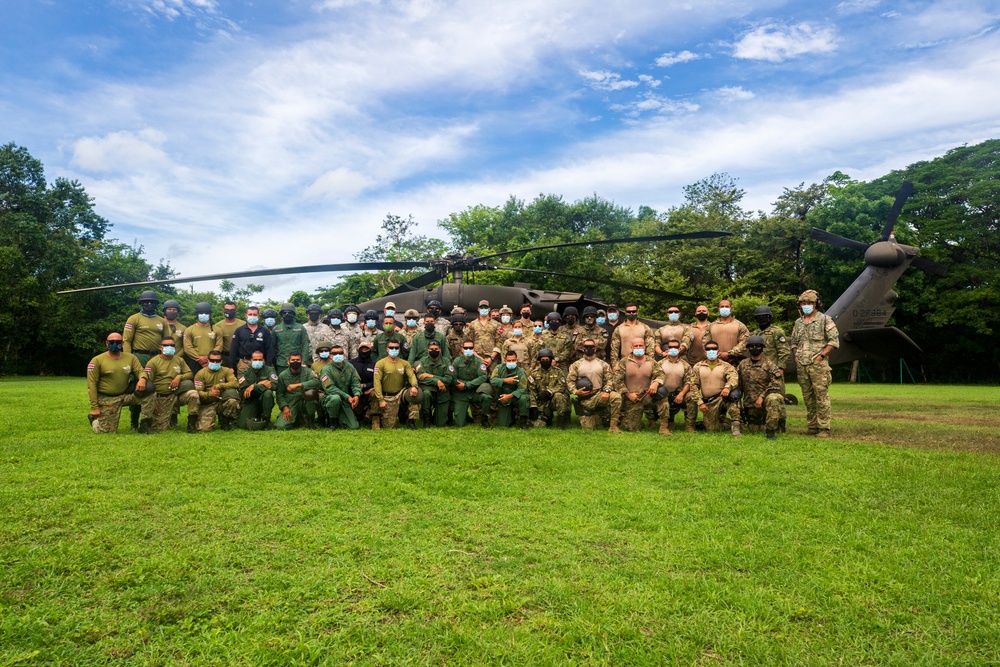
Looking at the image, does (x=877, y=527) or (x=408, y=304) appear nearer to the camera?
(x=877, y=527)

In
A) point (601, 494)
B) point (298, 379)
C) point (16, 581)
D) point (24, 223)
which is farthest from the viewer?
point (24, 223)

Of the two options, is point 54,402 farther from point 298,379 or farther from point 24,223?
point 24,223

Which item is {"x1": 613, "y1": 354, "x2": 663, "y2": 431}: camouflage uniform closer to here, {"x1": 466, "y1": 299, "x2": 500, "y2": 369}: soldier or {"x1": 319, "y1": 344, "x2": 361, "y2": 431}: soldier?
{"x1": 466, "y1": 299, "x2": 500, "y2": 369}: soldier

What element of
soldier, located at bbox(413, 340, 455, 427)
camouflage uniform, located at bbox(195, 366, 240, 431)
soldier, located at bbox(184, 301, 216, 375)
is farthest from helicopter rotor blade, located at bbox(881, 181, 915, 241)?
soldier, located at bbox(184, 301, 216, 375)

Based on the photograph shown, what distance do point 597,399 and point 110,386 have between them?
6846 mm

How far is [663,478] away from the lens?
540 centimetres

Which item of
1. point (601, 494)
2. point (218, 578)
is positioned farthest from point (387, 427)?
point (218, 578)

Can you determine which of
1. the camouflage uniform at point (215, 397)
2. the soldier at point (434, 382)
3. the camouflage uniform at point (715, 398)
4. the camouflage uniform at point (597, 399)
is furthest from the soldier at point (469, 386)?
the camouflage uniform at point (215, 397)

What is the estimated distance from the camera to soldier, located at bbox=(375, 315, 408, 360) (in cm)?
936

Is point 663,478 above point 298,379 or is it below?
below

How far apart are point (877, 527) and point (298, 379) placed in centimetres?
724

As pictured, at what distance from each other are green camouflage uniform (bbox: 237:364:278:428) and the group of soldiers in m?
0.02

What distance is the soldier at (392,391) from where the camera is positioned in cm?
852

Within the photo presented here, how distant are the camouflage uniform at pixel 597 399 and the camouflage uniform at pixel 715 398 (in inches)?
44.6
